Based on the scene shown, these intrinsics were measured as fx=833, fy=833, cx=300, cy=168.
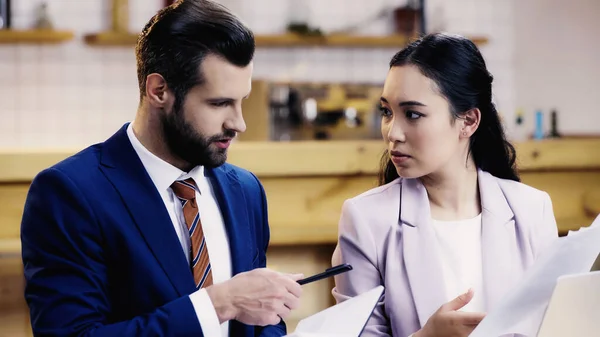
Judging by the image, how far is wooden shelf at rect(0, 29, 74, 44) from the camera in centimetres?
550

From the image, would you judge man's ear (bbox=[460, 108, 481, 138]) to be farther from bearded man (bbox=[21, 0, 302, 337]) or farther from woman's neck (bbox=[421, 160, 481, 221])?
bearded man (bbox=[21, 0, 302, 337])

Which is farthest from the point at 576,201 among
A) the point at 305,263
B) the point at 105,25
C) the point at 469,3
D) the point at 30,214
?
the point at 105,25

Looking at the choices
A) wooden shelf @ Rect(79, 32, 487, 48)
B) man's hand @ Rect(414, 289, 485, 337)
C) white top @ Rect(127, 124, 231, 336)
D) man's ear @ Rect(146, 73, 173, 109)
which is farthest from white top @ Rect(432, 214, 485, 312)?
wooden shelf @ Rect(79, 32, 487, 48)

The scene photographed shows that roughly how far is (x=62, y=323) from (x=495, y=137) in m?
1.17

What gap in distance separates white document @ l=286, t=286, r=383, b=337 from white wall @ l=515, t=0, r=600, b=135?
5.46 m

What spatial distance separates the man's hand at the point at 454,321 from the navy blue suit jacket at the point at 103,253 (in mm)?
465

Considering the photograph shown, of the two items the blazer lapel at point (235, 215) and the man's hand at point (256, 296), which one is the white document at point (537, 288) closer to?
the man's hand at point (256, 296)

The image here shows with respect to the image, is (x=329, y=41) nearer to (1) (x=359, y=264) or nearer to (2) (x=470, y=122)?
(2) (x=470, y=122)

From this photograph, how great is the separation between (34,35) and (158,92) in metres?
4.22

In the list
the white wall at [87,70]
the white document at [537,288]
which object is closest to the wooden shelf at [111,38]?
the white wall at [87,70]

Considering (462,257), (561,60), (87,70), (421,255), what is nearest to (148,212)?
(421,255)

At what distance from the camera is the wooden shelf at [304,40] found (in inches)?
224

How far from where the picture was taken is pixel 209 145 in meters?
1.63

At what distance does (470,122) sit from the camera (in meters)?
2.02
